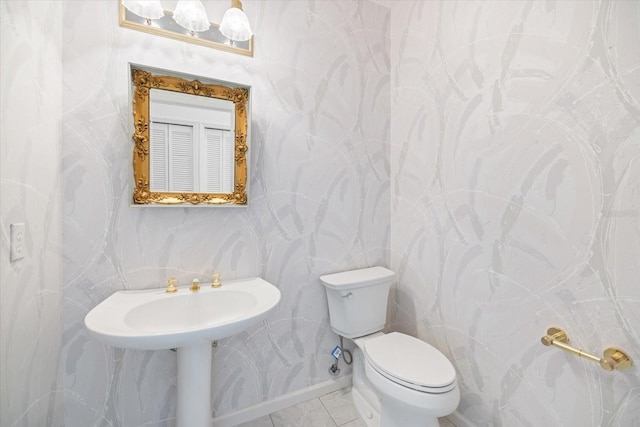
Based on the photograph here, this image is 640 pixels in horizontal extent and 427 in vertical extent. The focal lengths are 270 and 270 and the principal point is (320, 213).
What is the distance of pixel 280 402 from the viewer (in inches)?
58.5

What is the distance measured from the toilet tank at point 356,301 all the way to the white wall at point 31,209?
1.16m

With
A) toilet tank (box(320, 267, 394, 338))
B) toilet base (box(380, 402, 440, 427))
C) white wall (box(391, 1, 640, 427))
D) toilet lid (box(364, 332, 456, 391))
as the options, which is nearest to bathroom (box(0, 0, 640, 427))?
white wall (box(391, 1, 640, 427))

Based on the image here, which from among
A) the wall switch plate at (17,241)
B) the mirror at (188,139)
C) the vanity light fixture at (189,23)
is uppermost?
the vanity light fixture at (189,23)

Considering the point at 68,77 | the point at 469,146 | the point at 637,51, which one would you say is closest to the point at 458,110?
the point at 469,146

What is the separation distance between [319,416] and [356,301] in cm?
64

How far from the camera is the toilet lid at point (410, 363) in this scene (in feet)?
3.49

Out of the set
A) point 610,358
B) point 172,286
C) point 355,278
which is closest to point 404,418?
point 355,278

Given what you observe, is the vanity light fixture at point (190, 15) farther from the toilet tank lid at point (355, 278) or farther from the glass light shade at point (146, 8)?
the toilet tank lid at point (355, 278)

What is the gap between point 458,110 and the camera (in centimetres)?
137

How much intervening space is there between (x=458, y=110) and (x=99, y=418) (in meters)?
2.18

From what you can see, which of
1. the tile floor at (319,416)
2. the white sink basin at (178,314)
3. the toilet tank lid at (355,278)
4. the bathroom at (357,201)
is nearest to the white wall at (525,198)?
the bathroom at (357,201)

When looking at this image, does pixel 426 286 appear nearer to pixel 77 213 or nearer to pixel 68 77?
pixel 77 213

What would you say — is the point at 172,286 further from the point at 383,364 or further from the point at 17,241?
the point at 383,364

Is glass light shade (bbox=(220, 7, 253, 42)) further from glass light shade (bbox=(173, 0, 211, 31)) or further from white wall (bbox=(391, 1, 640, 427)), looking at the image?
white wall (bbox=(391, 1, 640, 427))
